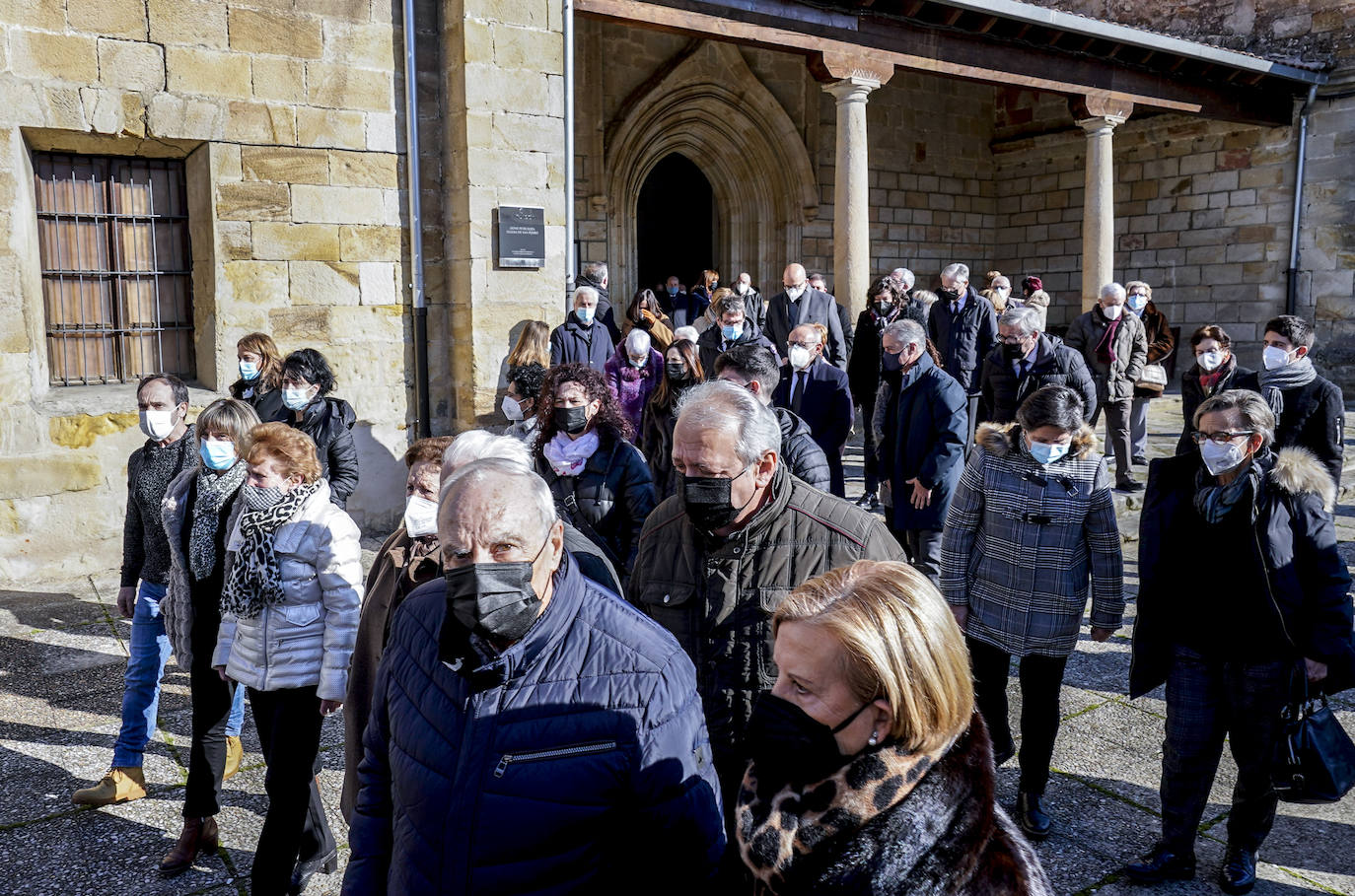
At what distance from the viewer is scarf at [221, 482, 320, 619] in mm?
3025

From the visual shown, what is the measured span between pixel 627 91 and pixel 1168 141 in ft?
28.0

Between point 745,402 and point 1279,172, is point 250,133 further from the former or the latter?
point 1279,172

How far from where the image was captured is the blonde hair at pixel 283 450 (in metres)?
3.10

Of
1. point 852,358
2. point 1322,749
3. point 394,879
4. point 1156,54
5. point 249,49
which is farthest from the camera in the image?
point 1156,54

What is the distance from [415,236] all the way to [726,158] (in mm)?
8157

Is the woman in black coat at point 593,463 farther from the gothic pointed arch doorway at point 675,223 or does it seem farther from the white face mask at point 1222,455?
the gothic pointed arch doorway at point 675,223

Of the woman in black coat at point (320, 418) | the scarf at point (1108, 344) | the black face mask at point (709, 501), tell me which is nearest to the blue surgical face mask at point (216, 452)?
the woman in black coat at point (320, 418)

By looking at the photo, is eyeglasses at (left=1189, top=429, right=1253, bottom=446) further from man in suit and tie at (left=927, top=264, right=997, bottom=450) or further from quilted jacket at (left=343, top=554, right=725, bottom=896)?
man in suit and tie at (left=927, top=264, right=997, bottom=450)

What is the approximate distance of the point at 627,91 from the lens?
13.3m

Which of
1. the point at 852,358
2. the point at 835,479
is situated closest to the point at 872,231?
the point at 852,358

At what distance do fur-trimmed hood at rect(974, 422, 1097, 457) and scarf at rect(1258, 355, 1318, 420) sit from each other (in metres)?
2.38

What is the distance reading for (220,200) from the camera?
686 cm

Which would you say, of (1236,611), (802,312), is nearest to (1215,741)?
(1236,611)

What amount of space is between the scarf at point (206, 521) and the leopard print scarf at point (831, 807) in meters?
2.39
